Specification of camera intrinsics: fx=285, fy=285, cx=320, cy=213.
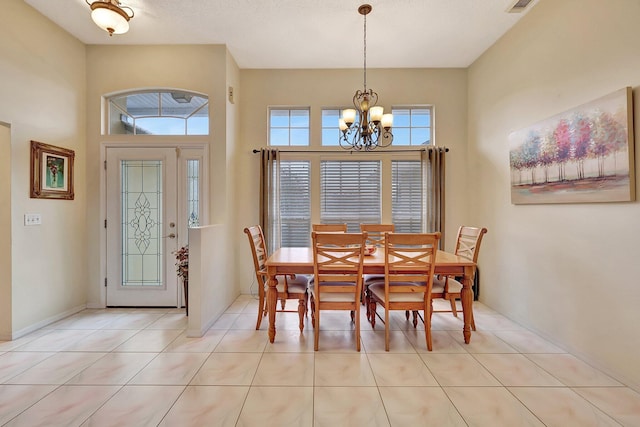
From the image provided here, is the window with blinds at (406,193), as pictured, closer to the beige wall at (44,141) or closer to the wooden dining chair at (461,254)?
the wooden dining chair at (461,254)

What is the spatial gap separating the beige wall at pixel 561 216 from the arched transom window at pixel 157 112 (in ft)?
11.7

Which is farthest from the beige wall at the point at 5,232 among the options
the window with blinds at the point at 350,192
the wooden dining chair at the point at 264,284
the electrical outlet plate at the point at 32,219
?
the window with blinds at the point at 350,192

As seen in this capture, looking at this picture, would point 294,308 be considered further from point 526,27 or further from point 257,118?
point 526,27

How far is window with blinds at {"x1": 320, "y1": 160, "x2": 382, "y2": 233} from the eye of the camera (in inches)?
161

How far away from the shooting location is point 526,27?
9.60ft

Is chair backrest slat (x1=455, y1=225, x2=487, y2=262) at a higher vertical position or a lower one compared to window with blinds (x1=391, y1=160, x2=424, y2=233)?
lower

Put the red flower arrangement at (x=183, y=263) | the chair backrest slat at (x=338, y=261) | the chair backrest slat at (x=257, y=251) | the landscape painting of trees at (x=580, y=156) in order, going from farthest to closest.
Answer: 1. the red flower arrangement at (x=183, y=263)
2. the chair backrest slat at (x=257, y=251)
3. the chair backrest slat at (x=338, y=261)
4. the landscape painting of trees at (x=580, y=156)

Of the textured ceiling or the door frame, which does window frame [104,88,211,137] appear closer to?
the door frame

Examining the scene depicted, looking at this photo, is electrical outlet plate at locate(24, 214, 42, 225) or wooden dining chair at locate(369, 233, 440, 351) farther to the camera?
electrical outlet plate at locate(24, 214, 42, 225)

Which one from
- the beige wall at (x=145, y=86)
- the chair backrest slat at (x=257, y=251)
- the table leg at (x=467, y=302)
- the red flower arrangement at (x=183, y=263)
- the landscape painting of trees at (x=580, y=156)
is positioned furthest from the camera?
the beige wall at (x=145, y=86)

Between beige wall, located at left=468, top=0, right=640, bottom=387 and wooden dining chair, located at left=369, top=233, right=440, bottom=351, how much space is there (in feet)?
3.90

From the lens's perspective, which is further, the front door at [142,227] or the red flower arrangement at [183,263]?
the front door at [142,227]

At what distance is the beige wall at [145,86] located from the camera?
3471mm

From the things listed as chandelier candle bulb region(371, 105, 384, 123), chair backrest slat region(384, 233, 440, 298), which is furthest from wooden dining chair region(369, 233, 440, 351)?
chandelier candle bulb region(371, 105, 384, 123)
